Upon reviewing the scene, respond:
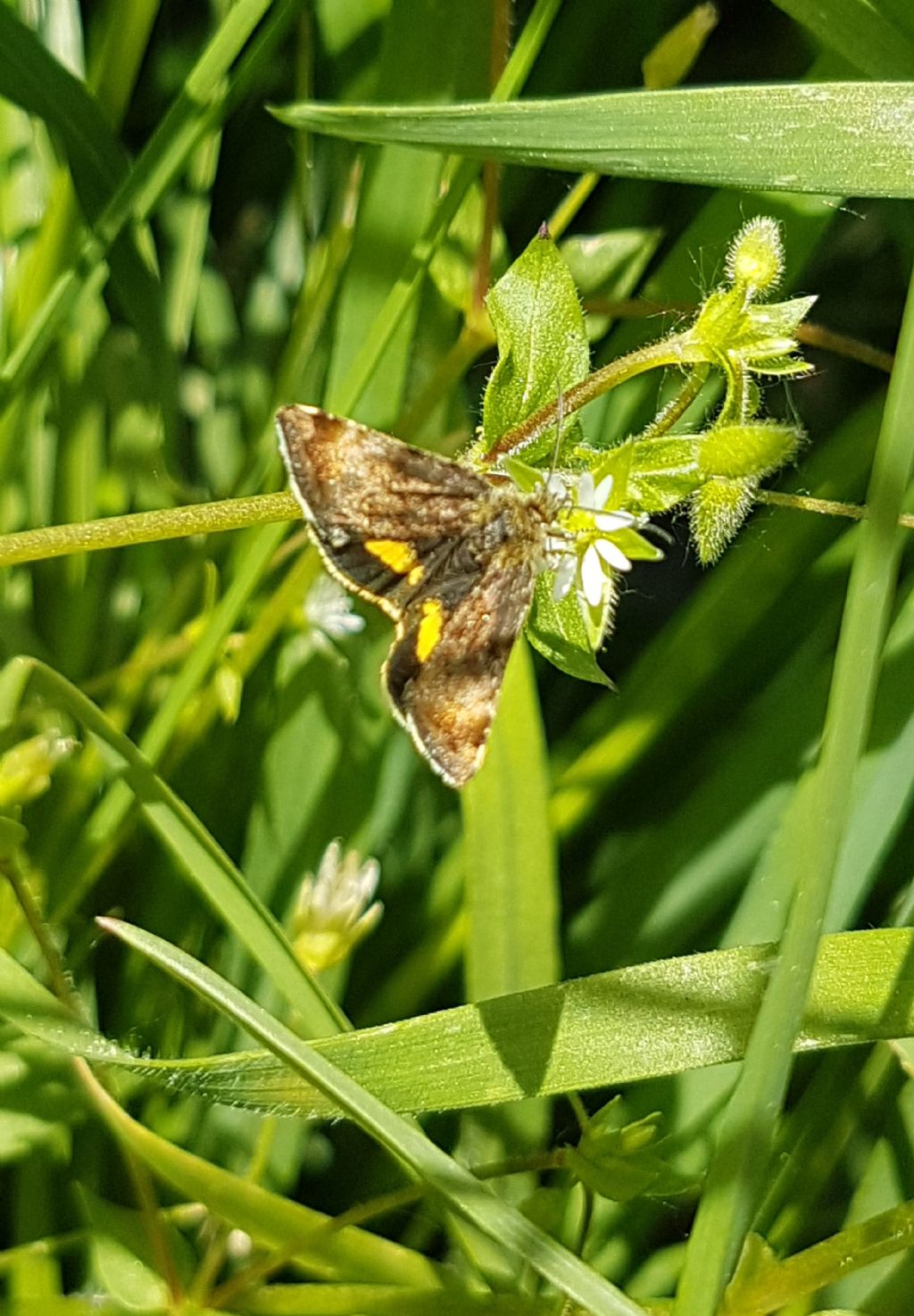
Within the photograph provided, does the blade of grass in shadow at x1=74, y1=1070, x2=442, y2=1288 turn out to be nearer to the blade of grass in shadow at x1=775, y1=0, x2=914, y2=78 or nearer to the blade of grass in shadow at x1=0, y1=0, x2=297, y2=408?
the blade of grass in shadow at x1=0, y1=0, x2=297, y2=408

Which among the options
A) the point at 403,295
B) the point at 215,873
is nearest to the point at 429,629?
the point at 215,873

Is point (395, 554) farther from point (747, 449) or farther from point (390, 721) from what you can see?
point (390, 721)

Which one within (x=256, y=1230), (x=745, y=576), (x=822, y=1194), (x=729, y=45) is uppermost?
(x=729, y=45)

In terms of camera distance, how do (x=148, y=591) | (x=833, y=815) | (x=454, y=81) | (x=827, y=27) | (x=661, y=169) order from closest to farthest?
1. (x=833, y=815)
2. (x=661, y=169)
3. (x=827, y=27)
4. (x=454, y=81)
5. (x=148, y=591)

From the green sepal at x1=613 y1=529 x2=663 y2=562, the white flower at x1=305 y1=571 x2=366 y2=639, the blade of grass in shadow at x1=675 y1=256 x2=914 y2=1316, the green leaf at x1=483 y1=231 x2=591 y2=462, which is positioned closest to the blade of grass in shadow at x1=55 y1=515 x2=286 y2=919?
the white flower at x1=305 y1=571 x2=366 y2=639

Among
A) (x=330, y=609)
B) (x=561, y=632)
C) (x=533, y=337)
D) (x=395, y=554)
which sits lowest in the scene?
(x=330, y=609)

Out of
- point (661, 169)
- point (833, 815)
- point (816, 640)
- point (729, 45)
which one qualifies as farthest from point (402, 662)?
point (729, 45)

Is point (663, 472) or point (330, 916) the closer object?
point (663, 472)

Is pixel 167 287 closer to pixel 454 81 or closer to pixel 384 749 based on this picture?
pixel 454 81
